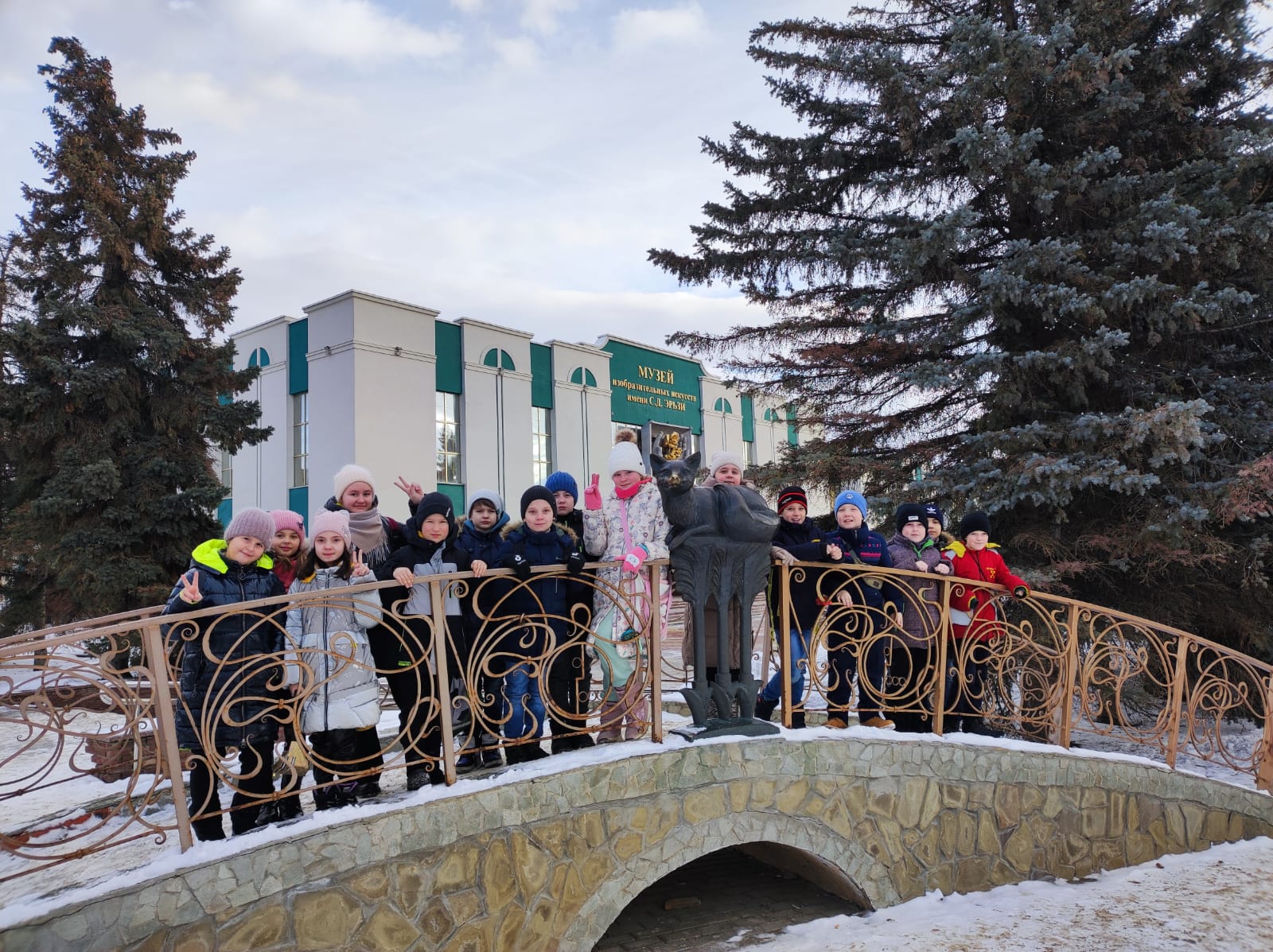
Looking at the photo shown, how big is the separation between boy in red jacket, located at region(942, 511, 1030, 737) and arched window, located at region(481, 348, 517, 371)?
41.6 ft

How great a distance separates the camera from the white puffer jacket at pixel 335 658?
3.62 meters

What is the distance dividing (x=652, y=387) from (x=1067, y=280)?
14.4 meters

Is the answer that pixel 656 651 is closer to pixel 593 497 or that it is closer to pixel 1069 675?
pixel 593 497

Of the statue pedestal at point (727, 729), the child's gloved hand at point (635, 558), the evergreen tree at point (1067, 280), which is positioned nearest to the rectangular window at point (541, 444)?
the evergreen tree at point (1067, 280)

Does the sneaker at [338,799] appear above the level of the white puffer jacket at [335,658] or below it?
below

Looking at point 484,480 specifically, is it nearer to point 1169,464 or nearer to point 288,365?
point 288,365

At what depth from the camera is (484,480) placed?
16.8 meters

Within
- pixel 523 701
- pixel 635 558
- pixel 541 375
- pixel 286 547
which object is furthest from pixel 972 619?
pixel 541 375

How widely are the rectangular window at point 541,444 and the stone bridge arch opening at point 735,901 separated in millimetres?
12581

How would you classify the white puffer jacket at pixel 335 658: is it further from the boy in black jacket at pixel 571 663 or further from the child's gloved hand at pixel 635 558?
the child's gloved hand at pixel 635 558

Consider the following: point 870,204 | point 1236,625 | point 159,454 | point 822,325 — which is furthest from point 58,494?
point 1236,625

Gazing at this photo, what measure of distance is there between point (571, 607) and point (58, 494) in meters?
8.13

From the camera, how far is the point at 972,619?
17.6ft

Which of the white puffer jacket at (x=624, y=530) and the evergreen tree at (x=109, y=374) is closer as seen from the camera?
the white puffer jacket at (x=624, y=530)
